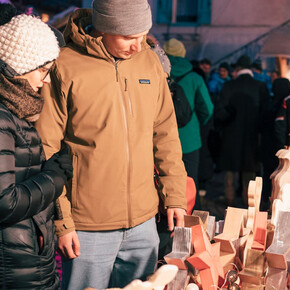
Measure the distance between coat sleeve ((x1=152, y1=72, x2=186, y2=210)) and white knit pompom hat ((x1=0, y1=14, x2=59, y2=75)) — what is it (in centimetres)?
69

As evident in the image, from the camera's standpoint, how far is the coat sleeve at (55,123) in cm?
214

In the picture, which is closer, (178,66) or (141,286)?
(141,286)

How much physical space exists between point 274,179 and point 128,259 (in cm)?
72

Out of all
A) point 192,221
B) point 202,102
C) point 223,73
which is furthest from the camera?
point 223,73

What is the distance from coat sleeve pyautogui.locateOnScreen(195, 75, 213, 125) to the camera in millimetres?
4820

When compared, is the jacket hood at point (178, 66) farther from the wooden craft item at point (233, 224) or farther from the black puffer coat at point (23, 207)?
the black puffer coat at point (23, 207)

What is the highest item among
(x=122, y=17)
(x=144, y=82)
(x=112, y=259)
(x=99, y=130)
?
(x=122, y=17)

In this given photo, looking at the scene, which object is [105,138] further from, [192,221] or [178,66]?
[178,66]

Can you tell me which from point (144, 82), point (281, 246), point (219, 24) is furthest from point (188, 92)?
point (219, 24)

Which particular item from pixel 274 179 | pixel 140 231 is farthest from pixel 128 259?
pixel 274 179

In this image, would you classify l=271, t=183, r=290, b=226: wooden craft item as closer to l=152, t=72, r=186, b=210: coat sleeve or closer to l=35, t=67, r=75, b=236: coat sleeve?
l=152, t=72, r=186, b=210: coat sleeve

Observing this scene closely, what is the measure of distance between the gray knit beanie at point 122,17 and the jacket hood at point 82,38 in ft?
0.21

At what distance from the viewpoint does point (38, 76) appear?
6.36 feet

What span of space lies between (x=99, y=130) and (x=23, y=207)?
51 centimetres
